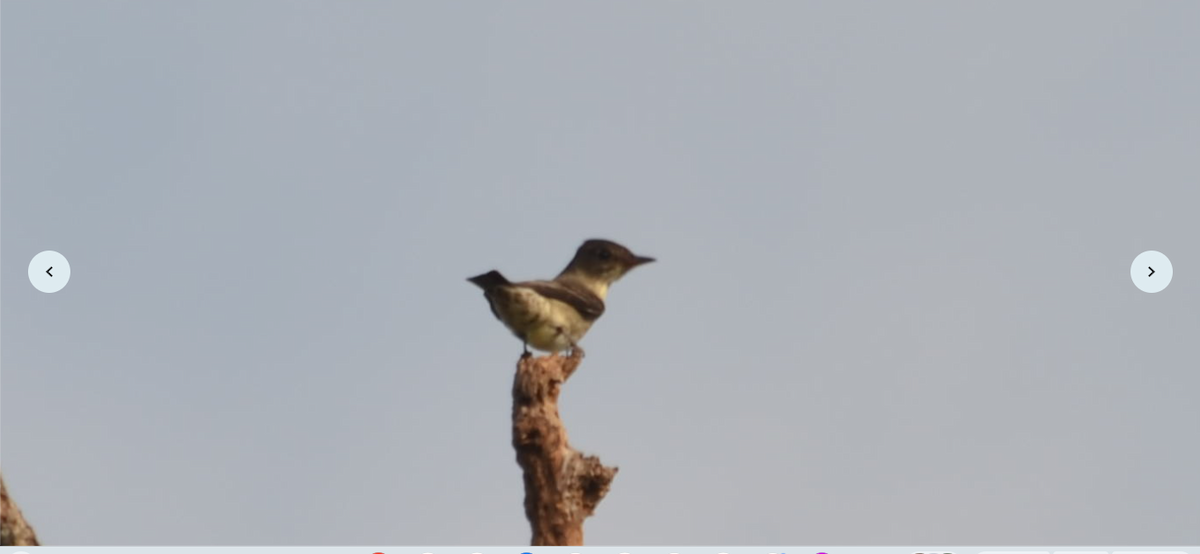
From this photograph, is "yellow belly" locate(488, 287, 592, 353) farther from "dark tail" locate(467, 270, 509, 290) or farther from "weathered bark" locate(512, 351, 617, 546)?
"weathered bark" locate(512, 351, 617, 546)

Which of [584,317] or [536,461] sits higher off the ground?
[584,317]

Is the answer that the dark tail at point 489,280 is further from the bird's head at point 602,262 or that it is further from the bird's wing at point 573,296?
the bird's head at point 602,262

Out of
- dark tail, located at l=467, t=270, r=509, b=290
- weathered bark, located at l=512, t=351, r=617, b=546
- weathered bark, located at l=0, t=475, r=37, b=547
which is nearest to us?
weathered bark, located at l=0, t=475, r=37, b=547

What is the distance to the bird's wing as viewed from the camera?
45.9 feet

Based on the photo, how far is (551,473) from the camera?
9.56 m

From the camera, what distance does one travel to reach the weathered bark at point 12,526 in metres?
9.03

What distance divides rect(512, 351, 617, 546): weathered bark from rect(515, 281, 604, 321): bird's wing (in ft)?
12.4

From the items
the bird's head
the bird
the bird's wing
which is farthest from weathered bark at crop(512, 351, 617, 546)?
the bird's head

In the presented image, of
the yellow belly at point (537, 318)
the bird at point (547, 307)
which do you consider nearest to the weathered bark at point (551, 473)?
the bird at point (547, 307)

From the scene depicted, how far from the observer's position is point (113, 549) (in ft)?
32.0

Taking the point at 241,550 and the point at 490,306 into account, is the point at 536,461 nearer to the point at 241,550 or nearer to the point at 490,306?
the point at 241,550

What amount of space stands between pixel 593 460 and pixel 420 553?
4.11 feet

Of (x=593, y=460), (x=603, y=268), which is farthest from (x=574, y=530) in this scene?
(x=603, y=268)

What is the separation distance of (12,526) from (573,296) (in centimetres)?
640
